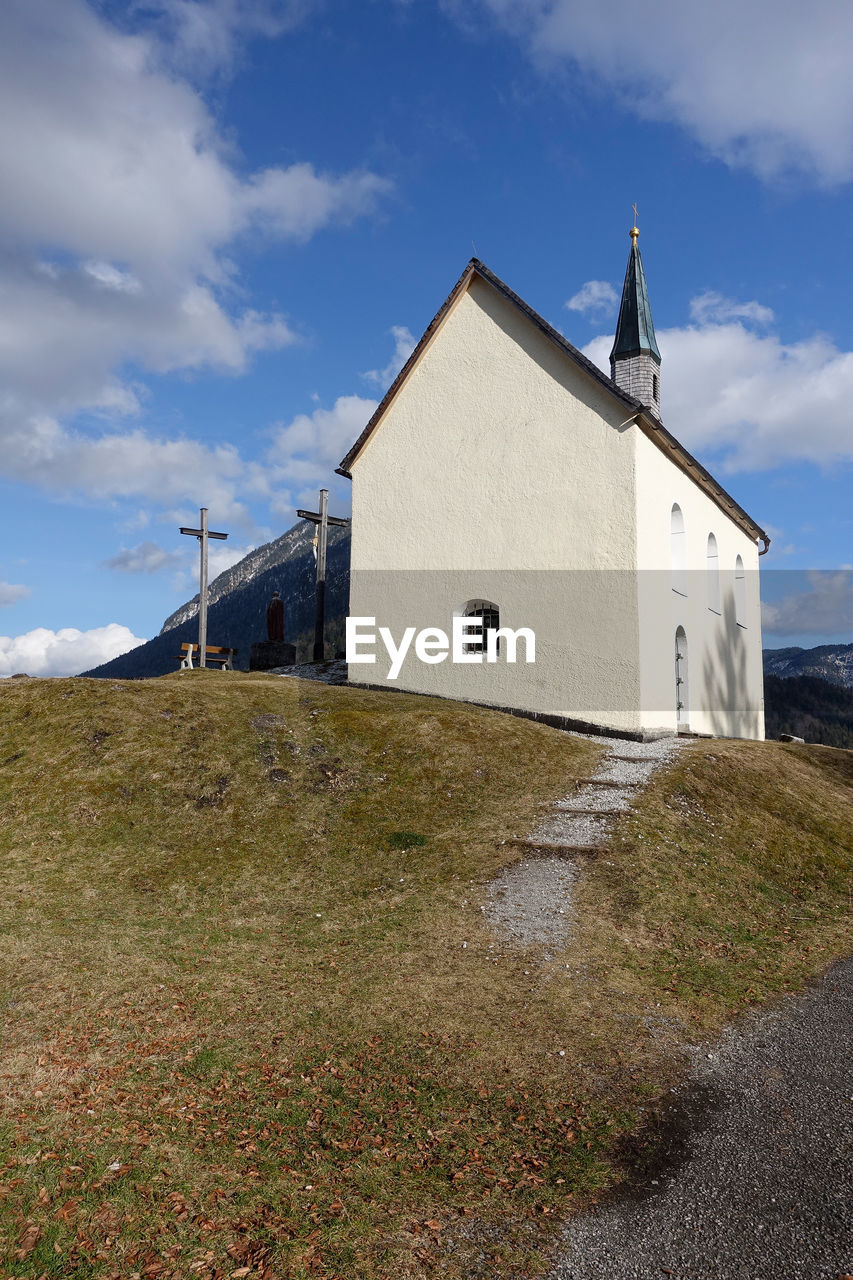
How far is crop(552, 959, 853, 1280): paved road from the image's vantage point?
5.20 meters

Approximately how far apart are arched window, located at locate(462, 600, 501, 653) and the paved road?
16904 mm

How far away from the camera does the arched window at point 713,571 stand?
29.0m

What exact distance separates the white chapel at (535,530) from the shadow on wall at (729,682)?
0.20 m

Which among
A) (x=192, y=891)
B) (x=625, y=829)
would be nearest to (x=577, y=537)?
(x=625, y=829)

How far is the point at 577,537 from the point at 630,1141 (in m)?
17.6

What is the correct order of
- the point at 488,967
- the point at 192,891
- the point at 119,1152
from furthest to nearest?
the point at 192,891 < the point at 488,967 < the point at 119,1152

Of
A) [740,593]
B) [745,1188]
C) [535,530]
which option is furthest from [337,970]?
[740,593]

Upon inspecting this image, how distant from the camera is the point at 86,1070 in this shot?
7.66 meters

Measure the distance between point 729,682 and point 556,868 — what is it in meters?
19.4

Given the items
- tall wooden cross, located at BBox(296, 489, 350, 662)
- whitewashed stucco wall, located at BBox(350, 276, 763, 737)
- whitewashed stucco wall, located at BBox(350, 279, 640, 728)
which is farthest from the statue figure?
whitewashed stucco wall, located at BBox(350, 279, 640, 728)

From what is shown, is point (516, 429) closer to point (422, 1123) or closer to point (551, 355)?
point (551, 355)

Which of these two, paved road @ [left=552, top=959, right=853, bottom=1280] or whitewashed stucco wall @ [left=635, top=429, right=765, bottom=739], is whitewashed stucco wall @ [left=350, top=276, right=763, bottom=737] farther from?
paved road @ [left=552, top=959, right=853, bottom=1280]

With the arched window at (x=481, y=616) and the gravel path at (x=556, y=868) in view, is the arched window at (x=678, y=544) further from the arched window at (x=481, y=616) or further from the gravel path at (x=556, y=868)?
the gravel path at (x=556, y=868)

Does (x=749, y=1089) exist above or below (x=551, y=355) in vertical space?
below
